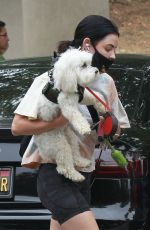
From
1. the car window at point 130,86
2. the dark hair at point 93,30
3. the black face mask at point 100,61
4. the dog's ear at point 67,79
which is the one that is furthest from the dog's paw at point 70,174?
the car window at point 130,86

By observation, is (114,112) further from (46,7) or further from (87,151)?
(46,7)

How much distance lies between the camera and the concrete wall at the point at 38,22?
1202 centimetres

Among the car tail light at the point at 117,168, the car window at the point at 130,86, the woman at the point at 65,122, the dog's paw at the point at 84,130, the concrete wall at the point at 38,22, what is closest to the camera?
the dog's paw at the point at 84,130

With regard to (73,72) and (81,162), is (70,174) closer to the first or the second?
(81,162)

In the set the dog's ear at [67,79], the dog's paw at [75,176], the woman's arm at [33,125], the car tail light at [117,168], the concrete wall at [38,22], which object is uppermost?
the dog's ear at [67,79]

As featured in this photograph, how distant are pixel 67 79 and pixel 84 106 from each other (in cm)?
32

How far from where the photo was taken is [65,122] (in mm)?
3211

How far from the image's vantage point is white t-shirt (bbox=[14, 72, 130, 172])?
3232 mm

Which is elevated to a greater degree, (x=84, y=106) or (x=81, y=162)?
(x=84, y=106)

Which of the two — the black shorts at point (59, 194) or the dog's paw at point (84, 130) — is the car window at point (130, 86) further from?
the dog's paw at point (84, 130)

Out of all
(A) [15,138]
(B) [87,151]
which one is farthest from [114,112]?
(A) [15,138]

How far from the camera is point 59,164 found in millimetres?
3240

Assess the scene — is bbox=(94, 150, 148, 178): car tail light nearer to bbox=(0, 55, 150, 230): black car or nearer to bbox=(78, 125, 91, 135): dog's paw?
bbox=(0, 55, 150, 230): black car

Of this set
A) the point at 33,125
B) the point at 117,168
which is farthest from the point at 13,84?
the point at 33,125
